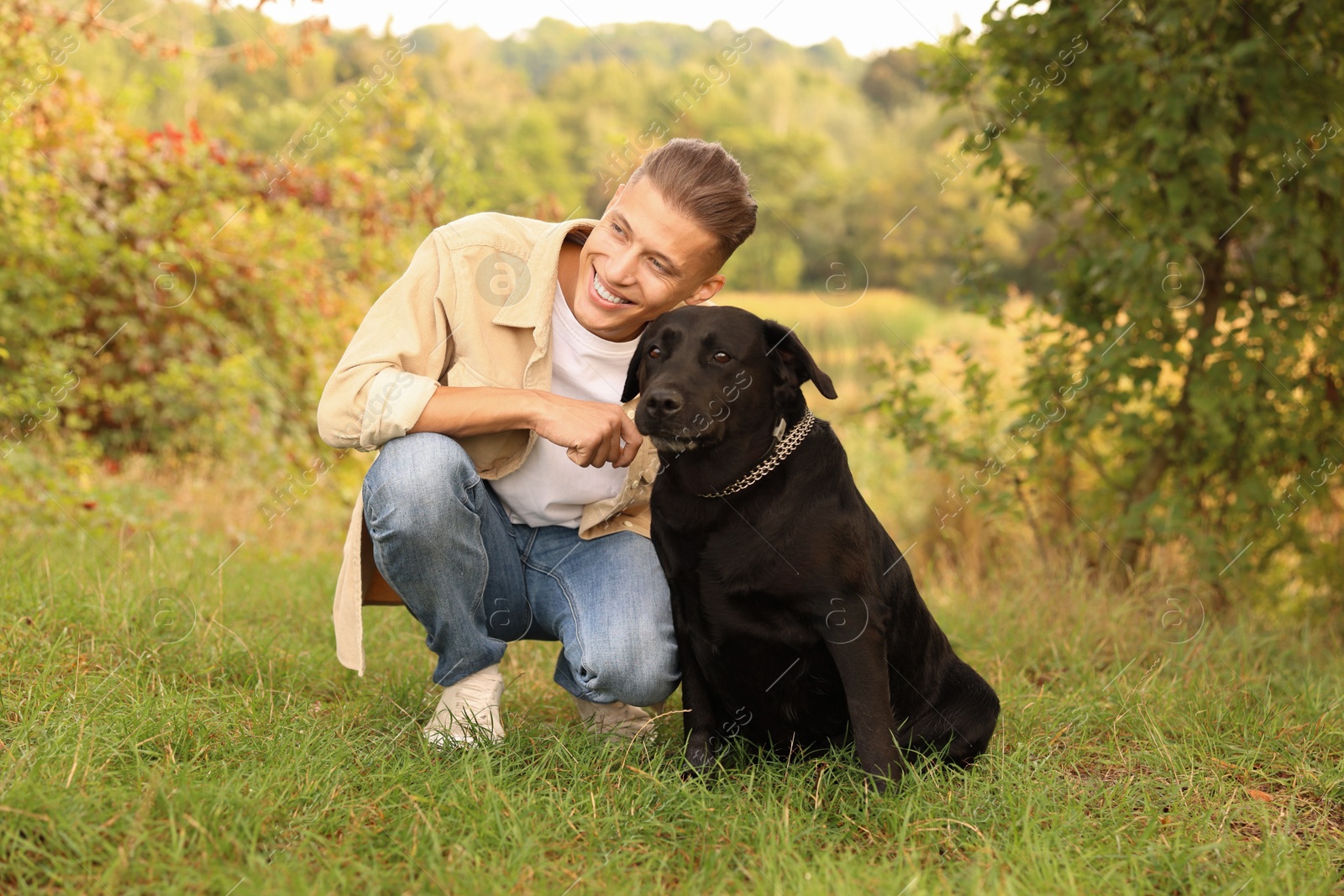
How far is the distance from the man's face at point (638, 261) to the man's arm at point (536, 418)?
0.27m

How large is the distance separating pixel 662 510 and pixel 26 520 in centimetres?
328

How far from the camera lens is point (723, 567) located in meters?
2.21

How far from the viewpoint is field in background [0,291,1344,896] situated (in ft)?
5.82

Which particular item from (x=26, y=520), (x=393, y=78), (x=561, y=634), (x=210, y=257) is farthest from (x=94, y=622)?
(x=393, y=78)

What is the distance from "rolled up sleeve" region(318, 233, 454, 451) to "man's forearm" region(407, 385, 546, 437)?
0.09 feet

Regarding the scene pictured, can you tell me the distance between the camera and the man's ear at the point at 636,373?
2.44m

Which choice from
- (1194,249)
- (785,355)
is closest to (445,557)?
(785,355)
